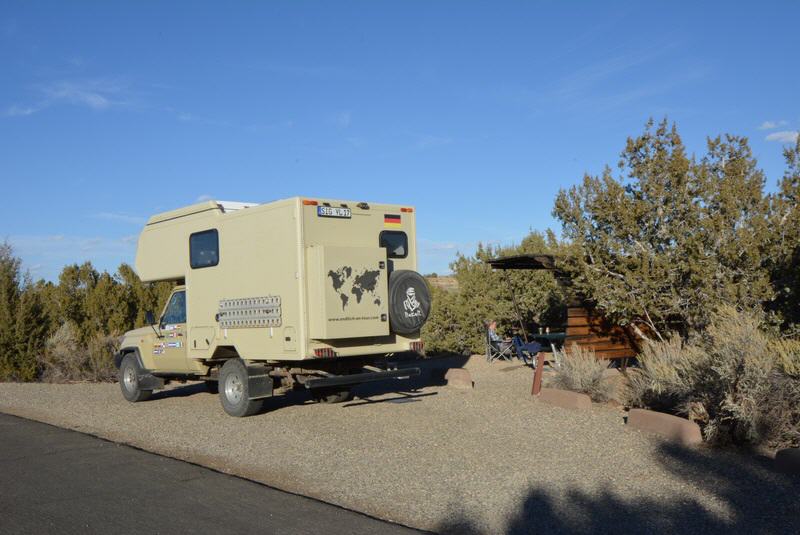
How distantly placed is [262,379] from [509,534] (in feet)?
20.7

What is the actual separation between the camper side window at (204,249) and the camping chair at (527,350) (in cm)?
707

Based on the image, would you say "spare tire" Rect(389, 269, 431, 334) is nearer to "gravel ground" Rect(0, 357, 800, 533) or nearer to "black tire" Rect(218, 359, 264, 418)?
"gravel ground" Rect(0, 357, 800, 533)

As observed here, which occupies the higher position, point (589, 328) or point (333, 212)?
point (333, 212)

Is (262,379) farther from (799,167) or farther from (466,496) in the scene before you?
(799,167)

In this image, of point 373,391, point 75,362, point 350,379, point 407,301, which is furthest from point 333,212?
point 75,362

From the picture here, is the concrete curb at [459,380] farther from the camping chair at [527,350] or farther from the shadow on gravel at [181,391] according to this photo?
the shadow on gravel at [181,391]

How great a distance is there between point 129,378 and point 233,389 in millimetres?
3494

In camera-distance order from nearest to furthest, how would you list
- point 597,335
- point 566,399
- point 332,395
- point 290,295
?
point 290,295, point 566,399, point 332,395, point 597,335

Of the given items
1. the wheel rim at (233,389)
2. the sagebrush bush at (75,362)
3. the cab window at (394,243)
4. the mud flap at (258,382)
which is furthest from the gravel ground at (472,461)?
the sagebrush bush at (75,362)

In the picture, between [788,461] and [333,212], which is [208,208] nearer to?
[333,212]

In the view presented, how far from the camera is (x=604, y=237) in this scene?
43.2ft

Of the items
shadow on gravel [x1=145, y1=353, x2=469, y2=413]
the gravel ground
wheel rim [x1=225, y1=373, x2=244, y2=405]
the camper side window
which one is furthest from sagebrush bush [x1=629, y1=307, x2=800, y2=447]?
the camper side window

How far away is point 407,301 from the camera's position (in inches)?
453

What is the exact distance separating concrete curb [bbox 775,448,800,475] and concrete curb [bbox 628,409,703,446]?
1211 millimetres
